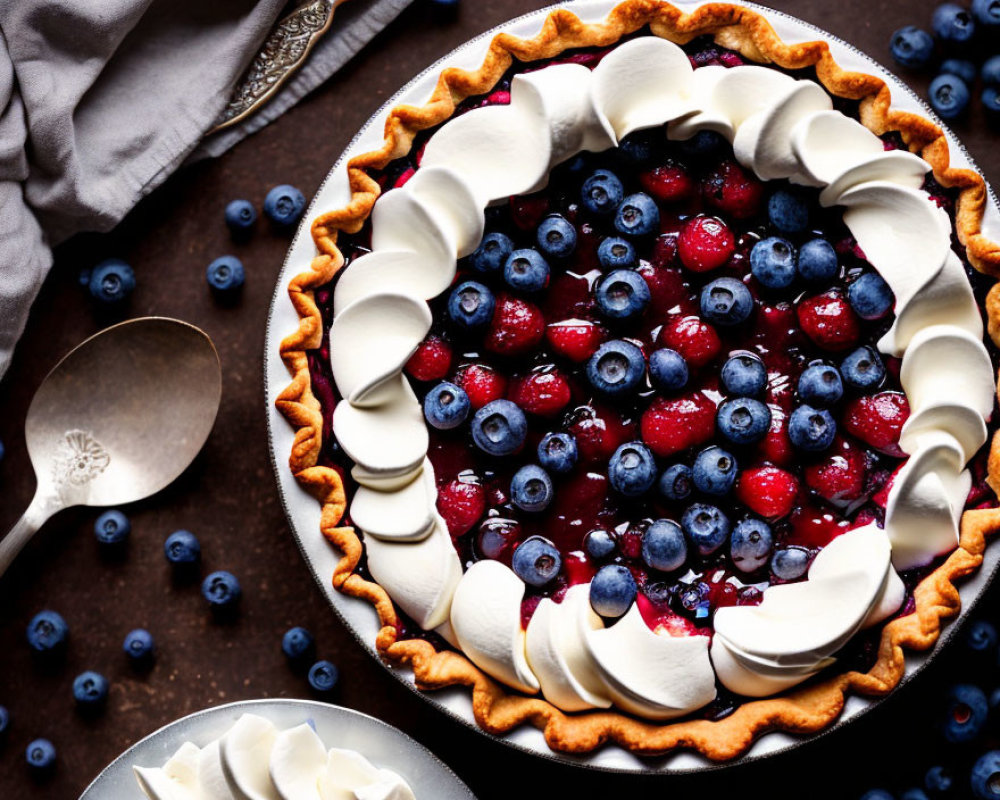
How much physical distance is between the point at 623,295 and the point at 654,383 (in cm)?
22

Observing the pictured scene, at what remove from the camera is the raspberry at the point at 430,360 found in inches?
107

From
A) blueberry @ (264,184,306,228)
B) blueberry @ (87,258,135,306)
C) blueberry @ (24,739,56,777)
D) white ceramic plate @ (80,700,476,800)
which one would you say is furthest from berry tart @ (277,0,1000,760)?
blueberry @ (24,739,56,777)

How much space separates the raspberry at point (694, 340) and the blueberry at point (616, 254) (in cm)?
18

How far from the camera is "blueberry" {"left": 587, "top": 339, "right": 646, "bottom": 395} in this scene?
104 inches

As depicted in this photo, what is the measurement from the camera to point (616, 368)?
2.66 metres

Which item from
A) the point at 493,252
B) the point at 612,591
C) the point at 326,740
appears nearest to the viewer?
the point at 612,591

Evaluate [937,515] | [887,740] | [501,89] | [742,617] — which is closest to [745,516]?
[742,617]

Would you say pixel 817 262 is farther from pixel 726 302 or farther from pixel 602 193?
pixel 602 193

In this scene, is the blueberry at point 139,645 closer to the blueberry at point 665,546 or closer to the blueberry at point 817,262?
the blueberry at point 665,546

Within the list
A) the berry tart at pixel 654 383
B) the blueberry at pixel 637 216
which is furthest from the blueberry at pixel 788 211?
the blueberry at pixel 637 216

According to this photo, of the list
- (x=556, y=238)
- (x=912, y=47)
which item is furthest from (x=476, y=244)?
(x=912, y=47)

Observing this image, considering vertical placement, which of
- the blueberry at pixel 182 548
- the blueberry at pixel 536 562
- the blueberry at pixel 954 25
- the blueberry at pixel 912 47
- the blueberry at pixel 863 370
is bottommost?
the blueberry at pixel 182 548

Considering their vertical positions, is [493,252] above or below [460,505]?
above

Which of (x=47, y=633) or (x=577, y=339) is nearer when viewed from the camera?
(x=577, y=339)
